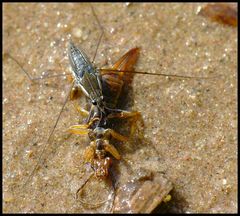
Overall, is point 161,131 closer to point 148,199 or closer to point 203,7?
point 148,199

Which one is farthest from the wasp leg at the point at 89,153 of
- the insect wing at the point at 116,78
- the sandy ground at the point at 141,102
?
the insect wing at the point at 116,78

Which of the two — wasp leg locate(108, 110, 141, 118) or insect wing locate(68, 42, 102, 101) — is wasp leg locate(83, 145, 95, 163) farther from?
insect wing locate(68, 42, 102, 101)

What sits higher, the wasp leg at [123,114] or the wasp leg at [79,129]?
the wasp leg at [123,114]

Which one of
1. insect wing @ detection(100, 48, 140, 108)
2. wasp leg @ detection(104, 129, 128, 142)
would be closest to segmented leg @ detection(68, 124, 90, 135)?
wasp leg @ detection(104, 129, 128, 142)

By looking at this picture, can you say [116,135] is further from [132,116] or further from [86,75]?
[86,75]

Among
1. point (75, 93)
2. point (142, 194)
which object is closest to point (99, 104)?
point (75, 93)

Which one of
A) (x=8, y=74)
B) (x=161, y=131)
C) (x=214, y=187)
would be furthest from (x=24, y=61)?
(x=214, y=187)

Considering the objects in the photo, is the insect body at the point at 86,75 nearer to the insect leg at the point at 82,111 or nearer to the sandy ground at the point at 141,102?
the insect leg at the point at 82,111

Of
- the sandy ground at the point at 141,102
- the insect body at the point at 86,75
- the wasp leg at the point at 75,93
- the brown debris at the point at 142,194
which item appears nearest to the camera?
the brown debris at the point at 142,194
